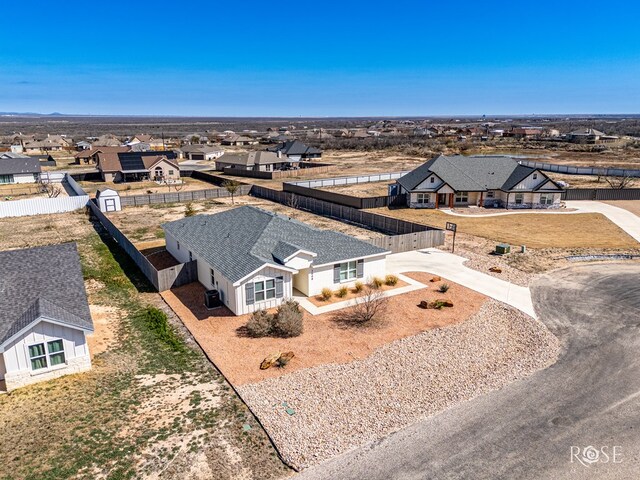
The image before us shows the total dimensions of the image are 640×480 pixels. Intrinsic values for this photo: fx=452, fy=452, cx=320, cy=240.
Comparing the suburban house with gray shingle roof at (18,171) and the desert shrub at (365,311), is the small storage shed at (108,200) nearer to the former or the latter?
the suburban house with gray shingle roof at (18,171)

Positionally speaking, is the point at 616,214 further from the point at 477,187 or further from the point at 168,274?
the point at 168,274

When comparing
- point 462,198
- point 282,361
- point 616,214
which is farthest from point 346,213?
point 282,361

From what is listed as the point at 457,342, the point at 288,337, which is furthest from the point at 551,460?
the point at 288,337

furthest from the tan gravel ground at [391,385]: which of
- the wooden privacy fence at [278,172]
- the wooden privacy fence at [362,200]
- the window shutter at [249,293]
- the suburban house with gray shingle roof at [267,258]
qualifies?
the wooden privacy fence at [278,172]

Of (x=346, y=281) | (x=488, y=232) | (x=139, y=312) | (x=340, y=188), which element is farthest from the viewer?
(x=340, y=188)

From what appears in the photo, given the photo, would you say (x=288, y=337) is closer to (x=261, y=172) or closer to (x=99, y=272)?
(x=99, y=272)

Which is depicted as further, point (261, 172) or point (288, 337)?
point (261, 172)

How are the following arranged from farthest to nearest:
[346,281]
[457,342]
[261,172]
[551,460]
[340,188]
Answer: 1. [261,172]
2. [340,188]
3. [346,281]
4. [457,342]
5. [551,460]
